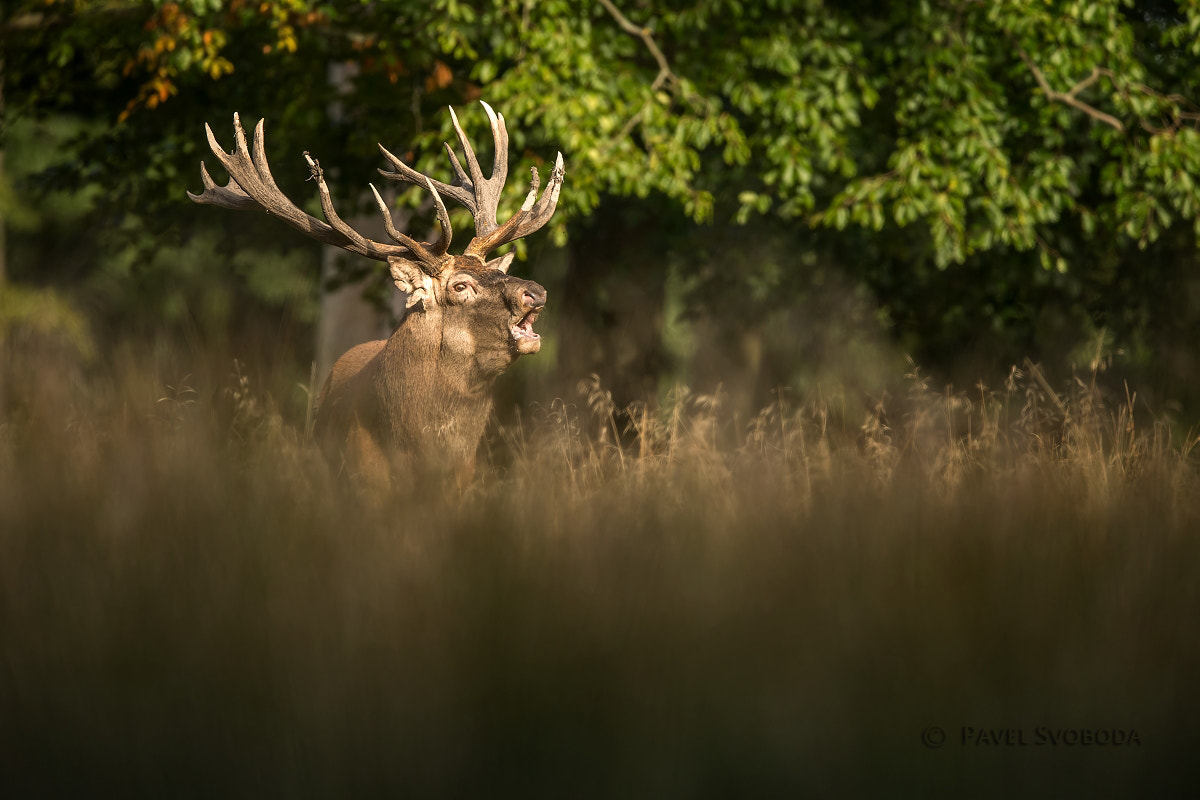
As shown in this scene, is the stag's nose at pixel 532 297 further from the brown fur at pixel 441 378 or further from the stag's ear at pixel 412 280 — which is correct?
the stag's ear at pixel 412 280

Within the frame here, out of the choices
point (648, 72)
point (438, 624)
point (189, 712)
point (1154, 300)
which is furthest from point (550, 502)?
point (1154, 300)

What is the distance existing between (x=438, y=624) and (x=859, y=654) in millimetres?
1085

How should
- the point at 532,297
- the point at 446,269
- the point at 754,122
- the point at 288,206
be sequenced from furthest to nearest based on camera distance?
the point at 754,122 < the point at 288,206 < the point at 446,269 < the point at 532,297

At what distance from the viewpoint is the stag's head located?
553 cm

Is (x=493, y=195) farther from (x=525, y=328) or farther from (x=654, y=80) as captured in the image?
(x=654, y=80)

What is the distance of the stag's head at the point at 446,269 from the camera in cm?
553

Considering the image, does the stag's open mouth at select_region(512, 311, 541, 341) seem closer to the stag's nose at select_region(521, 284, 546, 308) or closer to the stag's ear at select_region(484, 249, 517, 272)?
the stag's nose at select_region(521, 284, 546, 308)

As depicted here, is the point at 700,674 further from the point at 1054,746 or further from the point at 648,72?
the point at 648,72

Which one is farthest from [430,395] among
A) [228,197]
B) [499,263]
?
[228,197]

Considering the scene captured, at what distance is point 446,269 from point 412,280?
0.55 ft

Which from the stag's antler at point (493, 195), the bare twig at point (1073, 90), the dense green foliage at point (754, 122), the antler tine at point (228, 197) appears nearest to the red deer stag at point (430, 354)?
the stag's antler at point (493, 195)

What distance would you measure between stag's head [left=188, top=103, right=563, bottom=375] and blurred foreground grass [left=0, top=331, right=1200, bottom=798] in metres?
1.40

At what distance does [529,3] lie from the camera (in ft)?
25.0

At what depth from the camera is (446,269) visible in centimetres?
578
